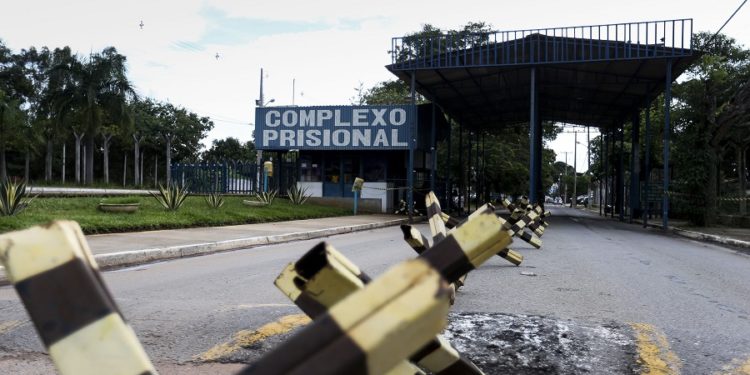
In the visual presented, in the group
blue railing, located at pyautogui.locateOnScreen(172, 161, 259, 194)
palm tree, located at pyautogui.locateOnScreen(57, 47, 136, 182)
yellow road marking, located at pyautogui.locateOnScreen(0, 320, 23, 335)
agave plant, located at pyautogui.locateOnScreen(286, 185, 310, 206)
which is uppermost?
palm tree, located at pyautogui.locateOnScreen(57, 47, 136, 182)

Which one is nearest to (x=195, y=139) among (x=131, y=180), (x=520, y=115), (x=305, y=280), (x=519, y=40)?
(x=131, y=180)

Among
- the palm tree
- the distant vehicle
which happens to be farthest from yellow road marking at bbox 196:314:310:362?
the distant vehicle

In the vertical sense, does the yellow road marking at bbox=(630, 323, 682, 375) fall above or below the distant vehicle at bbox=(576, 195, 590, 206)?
above

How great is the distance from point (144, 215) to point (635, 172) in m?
20.2

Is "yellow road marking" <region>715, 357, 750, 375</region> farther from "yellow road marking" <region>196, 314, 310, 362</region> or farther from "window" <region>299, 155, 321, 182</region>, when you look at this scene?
"window" <region>299, 155, 321, 182</region>

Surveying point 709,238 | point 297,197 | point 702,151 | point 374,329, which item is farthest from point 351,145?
point 374,329

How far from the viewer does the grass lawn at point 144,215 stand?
1148 centimetres

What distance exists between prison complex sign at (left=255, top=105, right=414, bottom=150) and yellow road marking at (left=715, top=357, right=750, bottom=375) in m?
19.6

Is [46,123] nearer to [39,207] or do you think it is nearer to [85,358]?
[39,207]

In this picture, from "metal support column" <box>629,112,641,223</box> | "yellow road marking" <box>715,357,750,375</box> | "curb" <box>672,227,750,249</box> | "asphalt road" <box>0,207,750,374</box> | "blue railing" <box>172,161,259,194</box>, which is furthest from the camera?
"blue railing" <box>172,161,259,194</box>

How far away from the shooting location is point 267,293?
6121 millimetres

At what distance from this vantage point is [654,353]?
390 cm

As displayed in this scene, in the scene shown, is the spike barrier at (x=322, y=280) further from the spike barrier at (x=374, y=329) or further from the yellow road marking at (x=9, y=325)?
the yellow road marking at (x=9, y=325)

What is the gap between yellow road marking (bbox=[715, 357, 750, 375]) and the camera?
3506 millimetres
